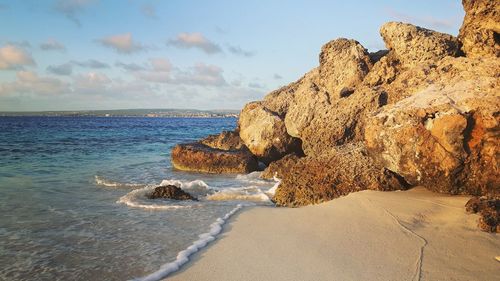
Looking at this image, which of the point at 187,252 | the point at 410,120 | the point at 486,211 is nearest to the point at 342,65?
the point at 410,120

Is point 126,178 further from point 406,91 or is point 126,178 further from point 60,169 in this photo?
point 406,91

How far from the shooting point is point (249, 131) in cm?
1436

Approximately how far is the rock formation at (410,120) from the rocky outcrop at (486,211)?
0.67 m

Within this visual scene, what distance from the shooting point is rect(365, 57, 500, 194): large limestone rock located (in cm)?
592

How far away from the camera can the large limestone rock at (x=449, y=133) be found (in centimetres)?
592

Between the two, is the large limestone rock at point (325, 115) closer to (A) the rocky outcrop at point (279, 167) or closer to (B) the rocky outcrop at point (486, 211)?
(A) the rocky outcrop at point (279, 167)

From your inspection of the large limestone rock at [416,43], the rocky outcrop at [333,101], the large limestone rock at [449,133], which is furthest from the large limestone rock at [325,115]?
the large limestone rock at [449,133]

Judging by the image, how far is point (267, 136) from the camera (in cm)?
1345

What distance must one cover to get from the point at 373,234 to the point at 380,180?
7.23 feet

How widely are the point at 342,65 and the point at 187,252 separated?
9263 mm

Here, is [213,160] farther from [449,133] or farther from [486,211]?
[486,211]

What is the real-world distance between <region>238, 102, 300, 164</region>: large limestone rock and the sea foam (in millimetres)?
6811

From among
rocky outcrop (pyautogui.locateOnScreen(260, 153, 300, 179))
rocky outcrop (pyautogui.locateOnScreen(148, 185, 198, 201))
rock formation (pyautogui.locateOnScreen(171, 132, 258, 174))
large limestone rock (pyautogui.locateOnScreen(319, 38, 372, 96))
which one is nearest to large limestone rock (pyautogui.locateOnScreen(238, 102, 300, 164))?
rock formation (pyautogui.locateOnScreen(171, 132, 258, 174))

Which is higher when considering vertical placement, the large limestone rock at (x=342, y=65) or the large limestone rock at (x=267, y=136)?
the large limestone rock at (x=342, y=65)
